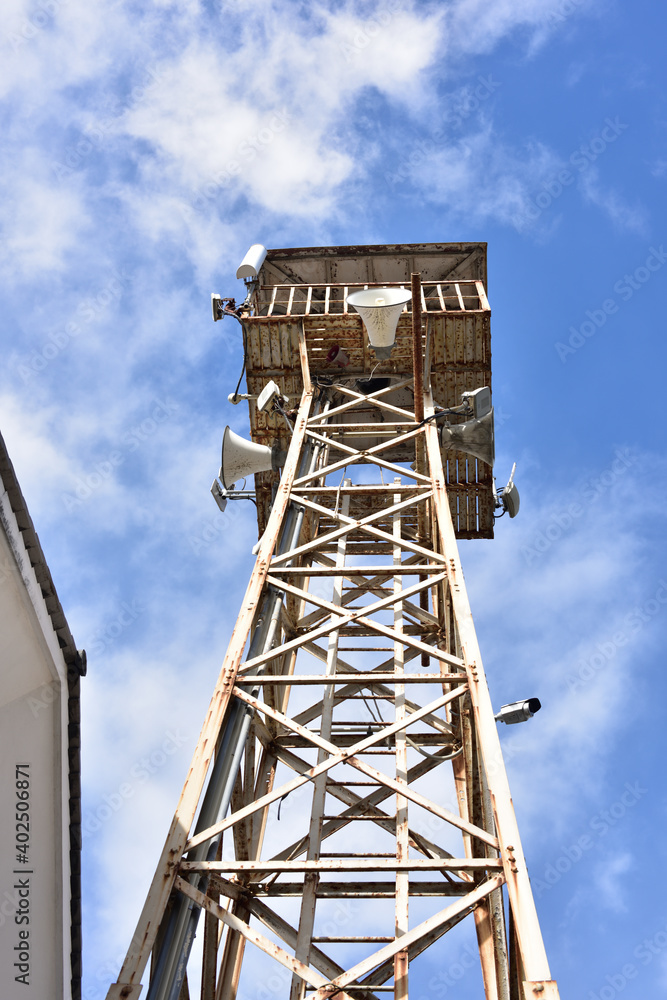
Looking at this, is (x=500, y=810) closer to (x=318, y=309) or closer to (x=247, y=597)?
(x=247, y=597)

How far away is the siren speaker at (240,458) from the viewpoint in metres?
13.8

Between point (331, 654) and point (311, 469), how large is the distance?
366cm

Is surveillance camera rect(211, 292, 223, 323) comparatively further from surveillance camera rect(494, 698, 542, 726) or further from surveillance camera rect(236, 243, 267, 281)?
surveillance camera rect(494, 698, 542, 726)

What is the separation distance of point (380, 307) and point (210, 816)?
677cm

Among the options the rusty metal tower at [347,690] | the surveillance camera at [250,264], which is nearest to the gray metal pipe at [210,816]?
the rusty metal tower at [347,690]

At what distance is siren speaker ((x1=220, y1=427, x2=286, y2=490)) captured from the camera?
13.8 metres

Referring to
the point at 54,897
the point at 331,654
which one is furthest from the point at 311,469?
the point at 54,897

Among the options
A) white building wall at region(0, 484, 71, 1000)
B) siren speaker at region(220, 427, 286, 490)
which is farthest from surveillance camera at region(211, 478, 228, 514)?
white building wall at region(0, 484, 71, 1000)

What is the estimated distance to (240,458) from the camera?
13938 mm

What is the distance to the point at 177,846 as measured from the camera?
6770mm

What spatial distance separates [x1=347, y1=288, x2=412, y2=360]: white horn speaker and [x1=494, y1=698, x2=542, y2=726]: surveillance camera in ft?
17.1

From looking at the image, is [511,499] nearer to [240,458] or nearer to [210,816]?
[240,458]

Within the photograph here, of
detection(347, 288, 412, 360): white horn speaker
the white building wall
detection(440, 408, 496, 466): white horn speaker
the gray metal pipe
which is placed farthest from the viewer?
detection(440, 408, 496, 466): white horn speaker

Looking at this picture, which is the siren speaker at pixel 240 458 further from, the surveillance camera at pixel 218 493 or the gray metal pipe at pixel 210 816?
the gray metal pipe at pixel 210 816
